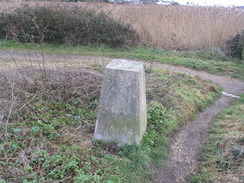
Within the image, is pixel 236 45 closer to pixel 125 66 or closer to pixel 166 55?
pixel 166 55

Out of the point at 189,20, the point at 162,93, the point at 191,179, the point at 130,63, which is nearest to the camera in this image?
the point at 191,179


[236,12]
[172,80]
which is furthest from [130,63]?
[236,12]

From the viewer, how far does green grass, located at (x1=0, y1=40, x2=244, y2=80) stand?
28.1 feet

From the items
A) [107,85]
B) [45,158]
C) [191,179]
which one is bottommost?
[191,179]

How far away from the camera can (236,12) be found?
11.7 metres

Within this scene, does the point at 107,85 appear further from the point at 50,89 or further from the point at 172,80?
the point at 172,80

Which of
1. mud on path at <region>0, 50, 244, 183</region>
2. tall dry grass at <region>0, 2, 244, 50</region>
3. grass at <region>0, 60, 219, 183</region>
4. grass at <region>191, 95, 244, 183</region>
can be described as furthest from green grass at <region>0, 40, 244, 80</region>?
grass at <region>191, 95, 244, 183</region>

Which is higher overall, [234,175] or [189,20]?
[189,20]

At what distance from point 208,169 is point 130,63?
72.6 inches

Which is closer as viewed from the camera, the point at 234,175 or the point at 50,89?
the point at 234,175

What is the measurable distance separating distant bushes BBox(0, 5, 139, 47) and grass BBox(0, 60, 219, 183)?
5.07 m

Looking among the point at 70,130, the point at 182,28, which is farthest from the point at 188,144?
the point at 182,28

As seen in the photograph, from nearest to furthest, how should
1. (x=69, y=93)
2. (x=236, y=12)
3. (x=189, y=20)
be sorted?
1. (x=69, y=93)
2. (x=189, y=20)
3. (x=236, y=12)

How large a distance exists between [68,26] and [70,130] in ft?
24.0
